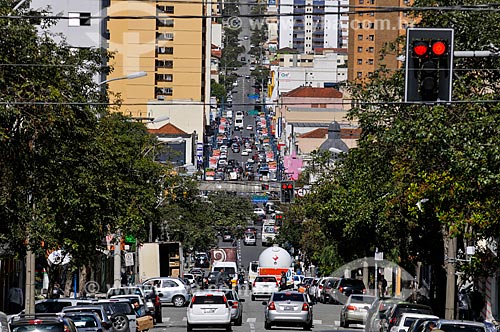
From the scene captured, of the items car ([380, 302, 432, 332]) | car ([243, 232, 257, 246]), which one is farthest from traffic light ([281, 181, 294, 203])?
car ([243, 232, 257, 246])

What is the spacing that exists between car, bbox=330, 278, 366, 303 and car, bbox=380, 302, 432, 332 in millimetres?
27181

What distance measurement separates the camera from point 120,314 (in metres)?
35.2

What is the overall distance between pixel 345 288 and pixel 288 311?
66.7 feet

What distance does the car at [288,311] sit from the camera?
142 feet

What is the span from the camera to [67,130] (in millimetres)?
27281

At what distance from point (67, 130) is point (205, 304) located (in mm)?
15517

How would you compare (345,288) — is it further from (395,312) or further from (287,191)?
(395,312)

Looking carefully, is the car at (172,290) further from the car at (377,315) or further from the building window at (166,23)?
the building window at (166,23)

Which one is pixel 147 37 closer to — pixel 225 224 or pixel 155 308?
pixel 225 224

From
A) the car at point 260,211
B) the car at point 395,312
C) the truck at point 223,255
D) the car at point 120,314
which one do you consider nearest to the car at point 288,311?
the car at point 120,314

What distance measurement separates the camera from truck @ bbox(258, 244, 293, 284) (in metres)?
87.0

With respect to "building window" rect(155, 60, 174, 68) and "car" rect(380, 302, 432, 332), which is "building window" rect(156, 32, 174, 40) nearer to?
"building window" rect(155, 60, 174, 68)

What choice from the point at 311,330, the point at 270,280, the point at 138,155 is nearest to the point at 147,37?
the point at 270,280

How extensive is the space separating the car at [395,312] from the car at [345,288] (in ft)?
89.2
